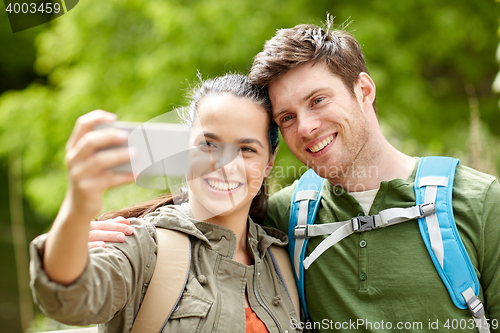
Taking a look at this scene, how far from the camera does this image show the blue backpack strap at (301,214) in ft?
7.16

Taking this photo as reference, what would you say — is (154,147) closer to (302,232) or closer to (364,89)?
(302,232)

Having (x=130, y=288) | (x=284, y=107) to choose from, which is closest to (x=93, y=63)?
(x=284, y=107)

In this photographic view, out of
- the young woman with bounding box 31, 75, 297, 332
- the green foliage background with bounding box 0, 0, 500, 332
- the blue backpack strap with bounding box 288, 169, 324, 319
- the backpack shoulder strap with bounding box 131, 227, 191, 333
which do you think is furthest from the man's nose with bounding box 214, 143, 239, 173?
the green foliage background with bounding box 0, 0, 500, 332

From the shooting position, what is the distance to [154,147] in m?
1.25

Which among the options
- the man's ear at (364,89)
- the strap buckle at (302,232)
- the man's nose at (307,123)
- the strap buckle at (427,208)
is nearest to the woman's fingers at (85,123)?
the man's nose at (307,123)

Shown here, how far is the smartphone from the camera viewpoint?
113cm

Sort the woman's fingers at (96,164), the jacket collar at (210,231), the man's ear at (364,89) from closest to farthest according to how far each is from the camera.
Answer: the woman's fingers at (96,164) → the jacket collar at (210,231) → the man's ear at (364,89)

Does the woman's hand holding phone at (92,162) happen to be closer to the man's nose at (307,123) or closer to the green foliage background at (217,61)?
the man's nose at (307,123)

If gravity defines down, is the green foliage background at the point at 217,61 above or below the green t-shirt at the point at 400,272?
above

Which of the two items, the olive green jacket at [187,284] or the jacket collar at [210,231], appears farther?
the jacket collar at [210,231]

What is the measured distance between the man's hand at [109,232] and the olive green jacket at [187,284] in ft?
0.09

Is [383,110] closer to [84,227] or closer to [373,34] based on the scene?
[373,34]

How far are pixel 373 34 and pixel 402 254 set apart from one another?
3456 millimetres

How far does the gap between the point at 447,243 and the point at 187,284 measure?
113 cm
